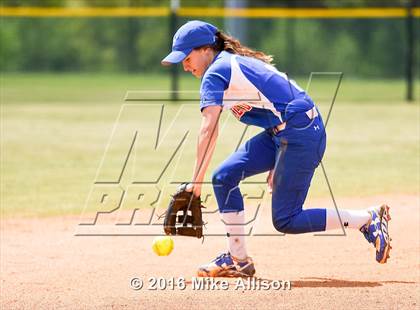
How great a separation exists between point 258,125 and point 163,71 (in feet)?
93.3

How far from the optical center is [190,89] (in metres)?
28.0

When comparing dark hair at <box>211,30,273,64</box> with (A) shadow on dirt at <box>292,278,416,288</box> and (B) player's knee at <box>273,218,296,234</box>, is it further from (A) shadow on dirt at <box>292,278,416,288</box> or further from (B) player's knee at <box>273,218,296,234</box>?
(A) shadow on dirt at <box>292,278,416,288</box>

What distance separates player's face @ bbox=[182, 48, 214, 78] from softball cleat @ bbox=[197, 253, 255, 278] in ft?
4.56

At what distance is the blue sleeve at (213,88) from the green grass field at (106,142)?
4.27 m

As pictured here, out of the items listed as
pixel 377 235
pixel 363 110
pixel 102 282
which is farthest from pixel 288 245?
pixel 363 110

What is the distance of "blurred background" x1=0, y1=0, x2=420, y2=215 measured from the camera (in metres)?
14.3

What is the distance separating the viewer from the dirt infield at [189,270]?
6.10 metres

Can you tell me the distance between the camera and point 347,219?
6.70 m

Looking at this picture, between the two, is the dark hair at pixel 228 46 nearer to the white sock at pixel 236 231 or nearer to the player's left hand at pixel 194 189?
the player's left hand at pixel 194 189

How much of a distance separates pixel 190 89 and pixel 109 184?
1621cm

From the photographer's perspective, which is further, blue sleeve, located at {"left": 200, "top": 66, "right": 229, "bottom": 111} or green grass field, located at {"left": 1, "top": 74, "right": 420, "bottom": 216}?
green grass field, located at {"left": 1, "top": 74, "right": 420, "bottom": 216}

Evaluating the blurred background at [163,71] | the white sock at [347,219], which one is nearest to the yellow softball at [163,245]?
the white sock at [347,219]

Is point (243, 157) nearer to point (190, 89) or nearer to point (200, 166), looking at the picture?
point (200, 166)

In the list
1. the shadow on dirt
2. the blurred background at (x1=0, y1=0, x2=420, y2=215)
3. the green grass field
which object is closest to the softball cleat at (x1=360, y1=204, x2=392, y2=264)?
the shadow on dirt
